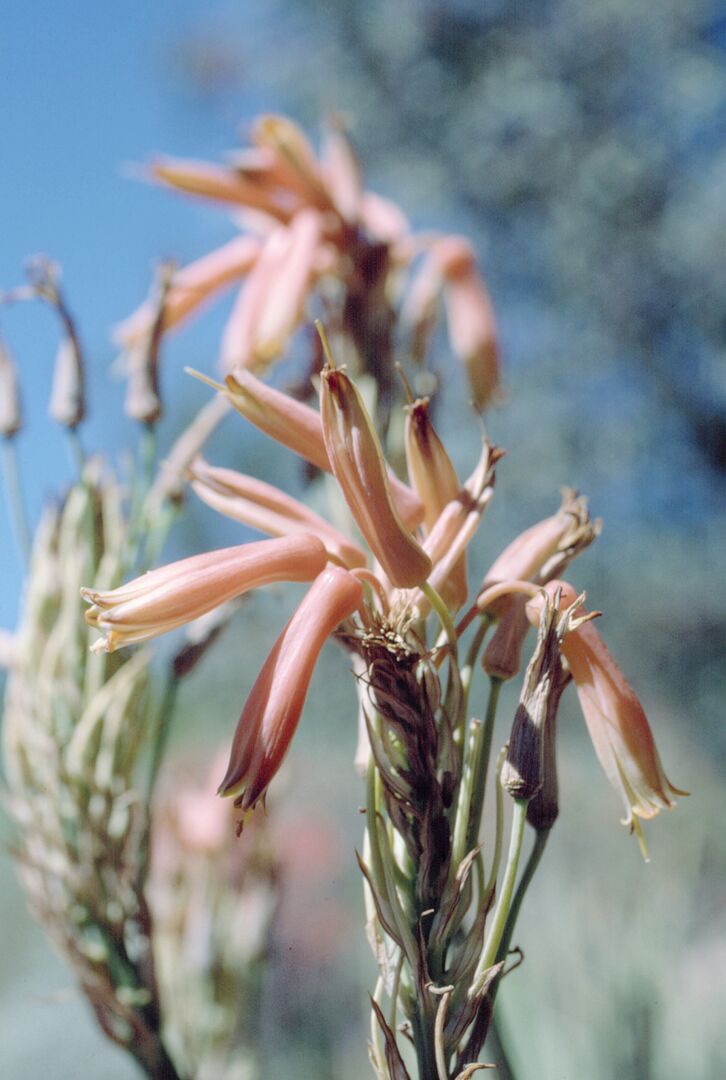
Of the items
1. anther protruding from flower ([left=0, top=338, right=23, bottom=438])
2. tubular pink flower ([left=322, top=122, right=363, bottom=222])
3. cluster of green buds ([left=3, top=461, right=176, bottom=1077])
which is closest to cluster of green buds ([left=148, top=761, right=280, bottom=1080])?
cluster of green buds ([left=3, top=461, right=176, bottom=1077])

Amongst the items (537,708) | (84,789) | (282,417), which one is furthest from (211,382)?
(84,789)

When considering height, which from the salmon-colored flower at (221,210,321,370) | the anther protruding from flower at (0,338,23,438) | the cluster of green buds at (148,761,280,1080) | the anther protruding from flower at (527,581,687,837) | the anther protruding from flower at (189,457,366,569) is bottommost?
the cluster of green buds at (148,761,280,1080)

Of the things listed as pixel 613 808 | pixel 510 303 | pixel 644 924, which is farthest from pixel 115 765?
pixel 510 303

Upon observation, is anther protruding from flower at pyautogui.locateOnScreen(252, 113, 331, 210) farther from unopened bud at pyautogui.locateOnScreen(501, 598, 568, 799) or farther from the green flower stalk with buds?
unopened bud at pyautogui.locateOnScreen(501, 598, 568, 799)

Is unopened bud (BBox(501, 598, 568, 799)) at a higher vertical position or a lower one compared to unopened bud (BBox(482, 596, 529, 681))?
lower

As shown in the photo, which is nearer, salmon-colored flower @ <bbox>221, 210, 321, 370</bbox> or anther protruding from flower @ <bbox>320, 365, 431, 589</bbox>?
anther protruding from flower @ <bbox>320, 365, 431, 589</bbox>

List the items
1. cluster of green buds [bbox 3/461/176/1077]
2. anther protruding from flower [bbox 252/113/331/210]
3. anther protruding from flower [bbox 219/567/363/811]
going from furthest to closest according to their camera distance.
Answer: anther protruding from flower [bbox 252/113/331/210], cluster of green buds [bbox 3/461/176/1077], anther protruding from flower [bbox 219/567/363/811]
